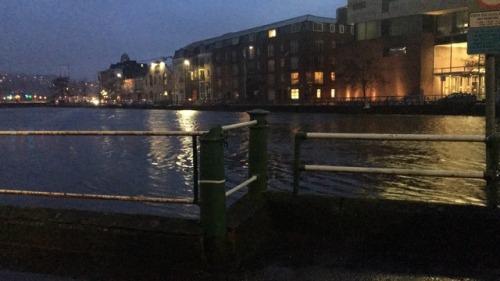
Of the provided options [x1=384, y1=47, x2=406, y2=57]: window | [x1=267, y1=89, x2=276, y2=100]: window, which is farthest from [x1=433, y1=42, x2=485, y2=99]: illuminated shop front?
[x1=267, y1=89, x2=276, y2=100]: window

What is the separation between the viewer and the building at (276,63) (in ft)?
294

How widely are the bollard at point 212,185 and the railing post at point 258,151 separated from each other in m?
1.09

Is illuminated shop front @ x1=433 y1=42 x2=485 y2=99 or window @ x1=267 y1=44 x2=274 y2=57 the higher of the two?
window @ x1=267 y1=44 x2=274 y2=57

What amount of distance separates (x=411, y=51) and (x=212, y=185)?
68964 millimetres

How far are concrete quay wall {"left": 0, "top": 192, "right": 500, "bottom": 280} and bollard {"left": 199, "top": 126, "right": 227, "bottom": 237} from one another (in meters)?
0.14

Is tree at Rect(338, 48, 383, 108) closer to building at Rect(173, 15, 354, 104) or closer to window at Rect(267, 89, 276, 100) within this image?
building at Rect(173, 15, 354, 104)

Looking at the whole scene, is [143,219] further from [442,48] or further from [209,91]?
[209,91]

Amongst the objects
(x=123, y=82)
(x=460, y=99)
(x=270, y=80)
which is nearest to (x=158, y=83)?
(x=123, y=82)

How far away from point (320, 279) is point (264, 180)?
5.78 feet

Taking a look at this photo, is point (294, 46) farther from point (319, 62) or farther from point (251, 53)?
point (251, 53)

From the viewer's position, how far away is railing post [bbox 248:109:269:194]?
19.8 ft

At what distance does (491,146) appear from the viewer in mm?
5062

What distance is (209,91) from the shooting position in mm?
122500

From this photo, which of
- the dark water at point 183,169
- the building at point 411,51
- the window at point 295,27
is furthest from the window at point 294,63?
the dark water at point 183,169
